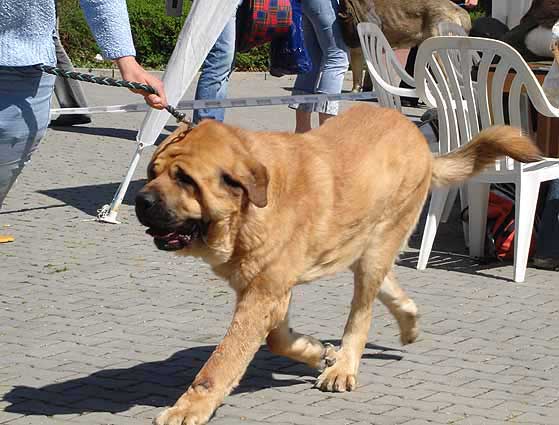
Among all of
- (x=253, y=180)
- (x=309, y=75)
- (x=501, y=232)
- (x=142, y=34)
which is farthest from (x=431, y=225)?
(x=142, y=34)

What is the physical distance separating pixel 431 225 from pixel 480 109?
0.75 metres

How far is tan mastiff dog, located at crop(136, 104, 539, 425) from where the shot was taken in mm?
4004

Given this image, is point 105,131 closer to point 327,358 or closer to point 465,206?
point 465,206

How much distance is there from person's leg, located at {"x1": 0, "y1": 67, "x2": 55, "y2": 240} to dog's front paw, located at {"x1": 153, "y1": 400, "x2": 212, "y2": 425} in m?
1.02

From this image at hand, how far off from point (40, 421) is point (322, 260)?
4.02ft

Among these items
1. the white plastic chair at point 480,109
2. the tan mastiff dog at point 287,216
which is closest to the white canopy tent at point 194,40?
the white plastic chair at point 480,109

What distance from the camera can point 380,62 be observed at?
8102mm

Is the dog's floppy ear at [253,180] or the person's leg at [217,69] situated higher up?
the dog's floppy ear at [253,180]

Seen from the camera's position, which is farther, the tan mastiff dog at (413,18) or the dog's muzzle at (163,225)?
the tan mastiff dog at (413,18)

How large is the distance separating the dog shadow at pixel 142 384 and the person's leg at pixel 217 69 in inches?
137

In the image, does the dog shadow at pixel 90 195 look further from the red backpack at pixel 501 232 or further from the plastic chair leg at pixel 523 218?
the plastic chair leg at pixel 523 218

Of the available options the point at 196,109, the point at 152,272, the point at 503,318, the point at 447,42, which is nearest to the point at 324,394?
the point at 503,318

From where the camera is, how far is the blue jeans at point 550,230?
6.97m

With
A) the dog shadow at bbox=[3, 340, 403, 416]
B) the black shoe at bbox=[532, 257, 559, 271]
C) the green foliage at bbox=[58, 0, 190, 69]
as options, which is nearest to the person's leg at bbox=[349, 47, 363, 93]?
→ the green foliage at bbox=[58, 0, 190, 69]
